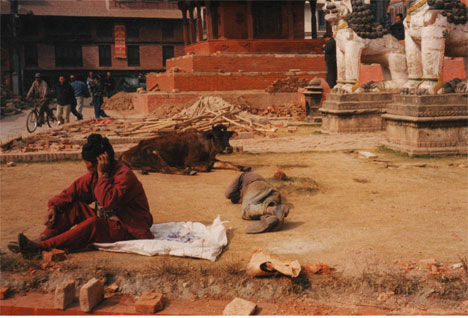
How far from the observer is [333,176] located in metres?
6.75

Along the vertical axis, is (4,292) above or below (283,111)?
below

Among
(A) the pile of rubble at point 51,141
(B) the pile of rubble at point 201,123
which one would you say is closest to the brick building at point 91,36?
(A) the pile of rubble at point 51,141

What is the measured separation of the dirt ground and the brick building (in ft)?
97.9

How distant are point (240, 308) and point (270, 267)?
0.47 m

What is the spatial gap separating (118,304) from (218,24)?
757 inches

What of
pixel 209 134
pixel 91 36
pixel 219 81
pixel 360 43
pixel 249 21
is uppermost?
pixel 91 36

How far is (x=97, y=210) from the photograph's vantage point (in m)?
4.06

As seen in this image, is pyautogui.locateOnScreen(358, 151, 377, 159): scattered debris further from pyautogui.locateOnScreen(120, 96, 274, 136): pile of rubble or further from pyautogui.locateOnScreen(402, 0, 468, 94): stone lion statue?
pyautogui.locateOnScreen(120, 96, 274, 136): pile of rubble

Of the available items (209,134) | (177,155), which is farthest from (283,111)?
(177,155)

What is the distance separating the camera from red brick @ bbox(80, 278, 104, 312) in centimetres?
306

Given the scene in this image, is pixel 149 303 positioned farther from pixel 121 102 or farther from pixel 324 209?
pixel 121 102

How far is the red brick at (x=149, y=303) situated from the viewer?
3.02 metres

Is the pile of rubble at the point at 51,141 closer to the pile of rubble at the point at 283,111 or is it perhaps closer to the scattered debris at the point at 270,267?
the pile of rubble at the point at 283,111

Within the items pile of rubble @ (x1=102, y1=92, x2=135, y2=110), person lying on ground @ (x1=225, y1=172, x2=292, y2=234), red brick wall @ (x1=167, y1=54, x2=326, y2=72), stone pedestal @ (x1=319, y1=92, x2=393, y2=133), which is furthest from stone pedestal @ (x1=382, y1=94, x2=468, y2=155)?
pile of rubble @ (x1=102, y1=92, x2=135, y2=110)
